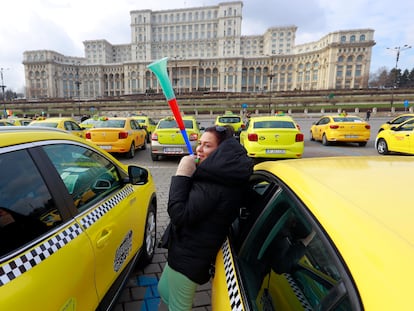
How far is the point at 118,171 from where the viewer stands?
2.65m

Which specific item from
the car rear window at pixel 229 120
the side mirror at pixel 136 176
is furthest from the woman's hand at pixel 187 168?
the car rear window at pixel 229 120

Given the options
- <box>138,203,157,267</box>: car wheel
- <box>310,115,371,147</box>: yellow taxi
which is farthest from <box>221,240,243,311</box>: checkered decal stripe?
<box>310,115,371,147</box>: yellow taxi

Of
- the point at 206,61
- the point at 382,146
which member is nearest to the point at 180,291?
the point at 382,146

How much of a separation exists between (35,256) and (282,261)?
1.26 metres

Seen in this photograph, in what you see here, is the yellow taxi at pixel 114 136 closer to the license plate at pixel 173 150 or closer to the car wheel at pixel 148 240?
the license plate at pixel 173 150

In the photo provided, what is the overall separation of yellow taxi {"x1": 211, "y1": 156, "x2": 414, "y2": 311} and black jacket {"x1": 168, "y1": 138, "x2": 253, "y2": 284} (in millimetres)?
135

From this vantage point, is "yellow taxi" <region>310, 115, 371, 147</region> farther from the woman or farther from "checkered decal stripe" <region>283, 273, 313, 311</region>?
"checkered decal stripe" <region>283, 273, 313, 311</region>

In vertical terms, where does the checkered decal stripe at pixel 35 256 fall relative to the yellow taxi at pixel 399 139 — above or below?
above

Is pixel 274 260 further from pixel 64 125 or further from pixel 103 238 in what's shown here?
pixel 64 125

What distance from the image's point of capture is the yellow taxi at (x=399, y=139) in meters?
9.54

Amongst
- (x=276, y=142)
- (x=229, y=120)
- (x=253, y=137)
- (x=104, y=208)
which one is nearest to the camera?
(x=104, y=208)

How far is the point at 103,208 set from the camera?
1998 millimetres

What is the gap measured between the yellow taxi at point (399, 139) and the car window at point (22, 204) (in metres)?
11.1

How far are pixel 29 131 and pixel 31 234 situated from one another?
23.7 inches
